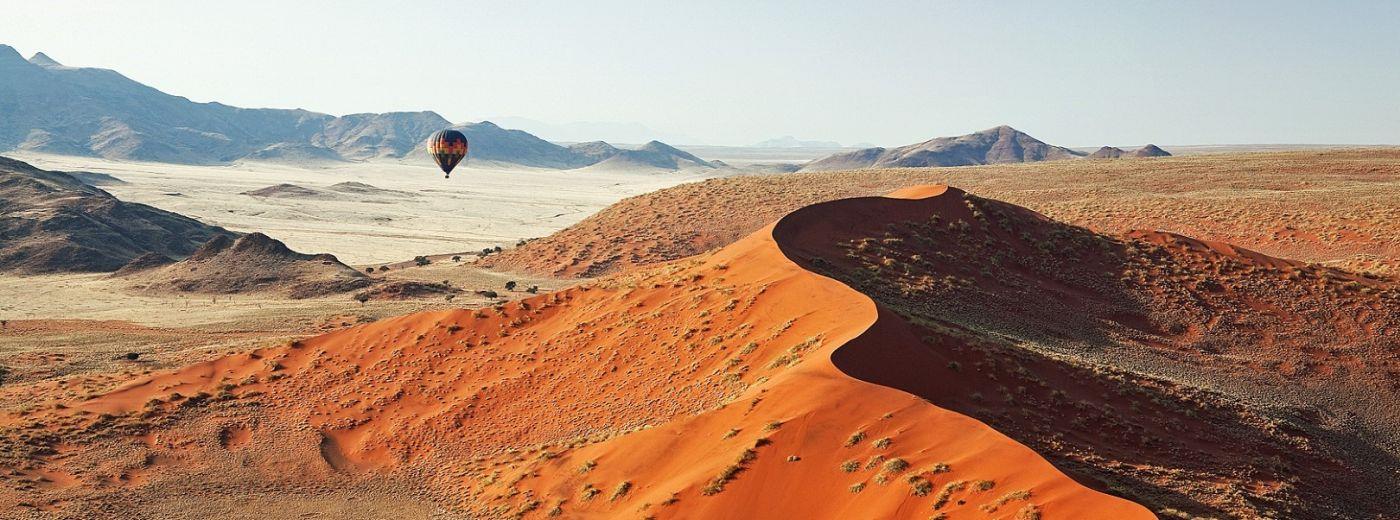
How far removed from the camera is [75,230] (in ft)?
239

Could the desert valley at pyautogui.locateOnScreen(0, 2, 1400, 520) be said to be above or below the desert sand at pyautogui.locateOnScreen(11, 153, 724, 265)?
above

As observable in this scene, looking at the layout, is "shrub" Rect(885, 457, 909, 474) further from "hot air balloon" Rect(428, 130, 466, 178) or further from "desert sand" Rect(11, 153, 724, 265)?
"hot air balloon" Rect(428, 130, 466, 178)

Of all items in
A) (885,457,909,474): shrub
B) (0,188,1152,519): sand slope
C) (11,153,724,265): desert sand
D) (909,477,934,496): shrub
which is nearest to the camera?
(909,477,934,496): shrub

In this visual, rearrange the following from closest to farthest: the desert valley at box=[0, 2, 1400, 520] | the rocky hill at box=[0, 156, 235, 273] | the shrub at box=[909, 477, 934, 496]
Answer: the shrub at box=[909, 477, 934, 496]
the desert valley at box=[0, 2, 1400, 520]
the rocky hill at box=[0, 156, 235, 273]

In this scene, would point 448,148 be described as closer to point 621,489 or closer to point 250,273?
point 250,273

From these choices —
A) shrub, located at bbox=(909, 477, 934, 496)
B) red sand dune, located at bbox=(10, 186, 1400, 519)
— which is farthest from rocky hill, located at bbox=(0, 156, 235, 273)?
shrub, located at bbox=(909, 477, 934, 496)

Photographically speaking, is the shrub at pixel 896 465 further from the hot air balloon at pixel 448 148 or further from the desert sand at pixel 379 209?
the hot air balloon at pixel 448 148

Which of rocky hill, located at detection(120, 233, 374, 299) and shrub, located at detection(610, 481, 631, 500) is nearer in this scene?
shrub, located at detection(610, 481, 631, 500)

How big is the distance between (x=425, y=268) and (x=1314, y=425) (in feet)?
165

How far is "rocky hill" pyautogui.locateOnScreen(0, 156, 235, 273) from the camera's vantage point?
66938mm

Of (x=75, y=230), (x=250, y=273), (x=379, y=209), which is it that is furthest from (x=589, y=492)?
(x=379, y=209)

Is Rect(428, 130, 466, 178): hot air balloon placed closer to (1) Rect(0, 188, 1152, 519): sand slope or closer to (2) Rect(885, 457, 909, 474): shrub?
(1) Rect(0, 188, 1152, 519): sand slope

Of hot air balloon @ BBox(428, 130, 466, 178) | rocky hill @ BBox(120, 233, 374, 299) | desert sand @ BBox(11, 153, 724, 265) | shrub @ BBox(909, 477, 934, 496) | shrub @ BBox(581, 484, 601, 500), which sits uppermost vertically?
hot air balloon @ BBox(428, 130, 466, 178)

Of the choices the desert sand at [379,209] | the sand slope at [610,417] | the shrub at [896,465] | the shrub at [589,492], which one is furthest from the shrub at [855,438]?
the desert sand at [379,209]
